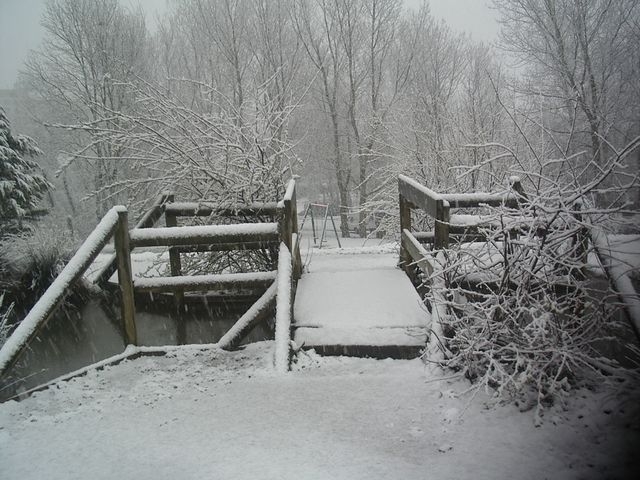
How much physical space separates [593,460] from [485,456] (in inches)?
20.7

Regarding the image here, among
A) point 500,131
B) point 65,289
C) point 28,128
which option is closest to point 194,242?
point 65,289

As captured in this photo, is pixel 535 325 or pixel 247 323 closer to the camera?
pixel 535 325

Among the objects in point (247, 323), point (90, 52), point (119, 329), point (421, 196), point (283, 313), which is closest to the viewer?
point (283, 313)

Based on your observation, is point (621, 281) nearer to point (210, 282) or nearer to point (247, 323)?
point (247, 323)

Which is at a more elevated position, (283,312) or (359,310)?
(283,312)

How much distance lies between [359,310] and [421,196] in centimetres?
131

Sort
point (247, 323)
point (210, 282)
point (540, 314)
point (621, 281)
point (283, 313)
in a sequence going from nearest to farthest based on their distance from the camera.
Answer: point (540, 314) → point (621, 281) → point (283, 313) → point (247, 323) → point (210, 282)

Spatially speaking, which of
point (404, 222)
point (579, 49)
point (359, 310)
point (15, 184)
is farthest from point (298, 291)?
point (579, 49)

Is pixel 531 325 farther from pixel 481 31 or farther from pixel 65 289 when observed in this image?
pixel 481 31

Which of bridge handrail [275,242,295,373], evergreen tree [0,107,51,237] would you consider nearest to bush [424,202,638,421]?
bridge handrail [275,242,295,373]

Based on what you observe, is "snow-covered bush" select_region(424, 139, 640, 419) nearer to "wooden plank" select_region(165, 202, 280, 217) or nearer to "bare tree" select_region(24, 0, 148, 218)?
"wooden plank" select_region(165, 202, 280, 217)

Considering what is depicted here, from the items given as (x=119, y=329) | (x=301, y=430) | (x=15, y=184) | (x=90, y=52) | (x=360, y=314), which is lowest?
(x=119, y=329)

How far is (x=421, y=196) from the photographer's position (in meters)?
4.73

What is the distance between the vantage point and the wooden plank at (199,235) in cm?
418
